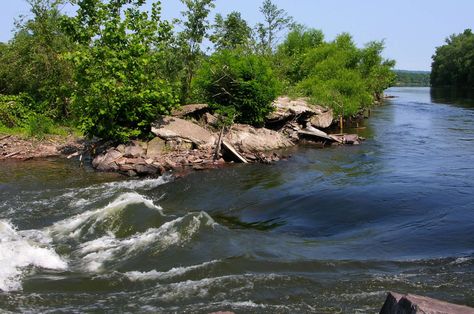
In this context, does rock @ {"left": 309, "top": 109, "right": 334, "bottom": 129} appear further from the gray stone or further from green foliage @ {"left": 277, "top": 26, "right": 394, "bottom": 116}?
the gray stone

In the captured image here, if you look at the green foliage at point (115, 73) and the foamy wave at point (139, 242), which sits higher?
the green foliage at point (115, 73)

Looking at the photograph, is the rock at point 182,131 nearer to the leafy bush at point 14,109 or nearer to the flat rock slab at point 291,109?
the flat rock slab at point 291,109

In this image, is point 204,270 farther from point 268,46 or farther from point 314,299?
point 268,46

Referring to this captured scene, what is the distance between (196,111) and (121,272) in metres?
16.9

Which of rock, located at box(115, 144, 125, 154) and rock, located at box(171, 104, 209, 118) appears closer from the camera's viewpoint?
rock, located at box(115, 144, 125, 154)

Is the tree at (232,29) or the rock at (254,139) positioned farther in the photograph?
the tree at (232,29)

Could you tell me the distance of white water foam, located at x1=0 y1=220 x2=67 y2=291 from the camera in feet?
30.2

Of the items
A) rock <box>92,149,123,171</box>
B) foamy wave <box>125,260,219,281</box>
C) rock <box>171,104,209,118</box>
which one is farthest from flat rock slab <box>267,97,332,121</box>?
foamy wave <box>125,260,219,281</box>

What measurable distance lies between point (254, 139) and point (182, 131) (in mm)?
4126

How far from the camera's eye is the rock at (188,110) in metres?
25.2

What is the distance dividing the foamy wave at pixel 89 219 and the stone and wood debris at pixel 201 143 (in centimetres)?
590

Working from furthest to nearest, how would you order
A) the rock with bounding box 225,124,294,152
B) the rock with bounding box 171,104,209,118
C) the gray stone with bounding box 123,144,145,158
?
the rock with bounding box 171,104,209,118 < the rock with bounding box 225,124,294,152 < the gray stone with bounding box 123,144,145,158

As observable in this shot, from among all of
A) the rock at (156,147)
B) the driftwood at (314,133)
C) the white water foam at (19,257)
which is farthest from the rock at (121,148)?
the driftwood at (314,133)

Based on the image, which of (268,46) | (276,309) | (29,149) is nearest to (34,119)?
(29,149)
